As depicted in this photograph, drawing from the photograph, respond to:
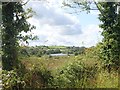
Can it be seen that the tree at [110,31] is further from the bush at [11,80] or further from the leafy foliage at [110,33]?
the bush at [11,80]

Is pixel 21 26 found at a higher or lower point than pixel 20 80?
higher

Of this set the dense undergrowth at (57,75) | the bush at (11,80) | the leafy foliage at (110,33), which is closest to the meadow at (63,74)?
the dense undergrowth at (57,75)

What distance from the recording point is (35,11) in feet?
22.9

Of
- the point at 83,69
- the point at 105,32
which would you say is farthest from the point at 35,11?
the point at 105,32

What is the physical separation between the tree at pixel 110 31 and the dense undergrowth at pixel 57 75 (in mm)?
1743

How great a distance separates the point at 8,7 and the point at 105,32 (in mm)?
3774

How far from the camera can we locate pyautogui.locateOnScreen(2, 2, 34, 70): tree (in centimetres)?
666

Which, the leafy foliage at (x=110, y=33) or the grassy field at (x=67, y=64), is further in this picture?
the leafy foliage at (x=110, y=33)

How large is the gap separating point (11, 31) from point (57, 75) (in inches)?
52.3

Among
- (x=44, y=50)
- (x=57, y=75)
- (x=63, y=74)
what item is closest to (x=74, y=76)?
(x=63, y=74)

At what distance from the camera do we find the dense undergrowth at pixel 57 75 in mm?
6457

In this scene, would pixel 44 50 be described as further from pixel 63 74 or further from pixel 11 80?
pixel 11 80

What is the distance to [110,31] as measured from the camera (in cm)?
975

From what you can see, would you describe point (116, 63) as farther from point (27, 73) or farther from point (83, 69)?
point (27, 73)
